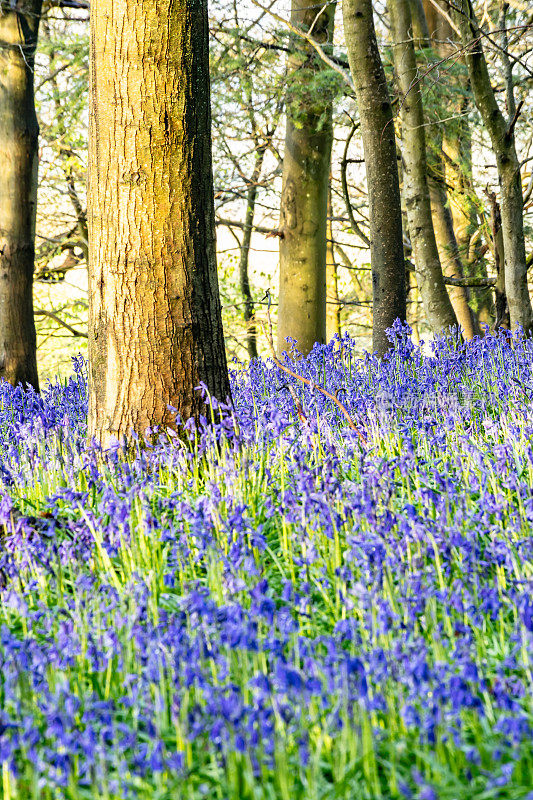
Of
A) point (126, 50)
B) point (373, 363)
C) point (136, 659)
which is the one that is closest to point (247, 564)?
point (136, 659)

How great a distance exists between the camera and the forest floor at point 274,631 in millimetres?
1720

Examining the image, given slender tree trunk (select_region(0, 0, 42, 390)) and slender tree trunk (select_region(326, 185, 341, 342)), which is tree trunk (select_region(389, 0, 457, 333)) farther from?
slender tree trunk (select_region(326, 185, 341, 342))

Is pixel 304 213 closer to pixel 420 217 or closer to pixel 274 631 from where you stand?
pixel 420 217

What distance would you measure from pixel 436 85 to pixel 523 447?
25.4 feet

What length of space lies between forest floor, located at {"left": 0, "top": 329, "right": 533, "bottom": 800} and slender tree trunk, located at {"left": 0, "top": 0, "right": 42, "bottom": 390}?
4468 millimetres

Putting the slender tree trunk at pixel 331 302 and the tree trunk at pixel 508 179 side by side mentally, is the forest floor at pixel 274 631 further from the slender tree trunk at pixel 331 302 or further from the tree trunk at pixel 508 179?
the slender tree trunk at pixel 331 302

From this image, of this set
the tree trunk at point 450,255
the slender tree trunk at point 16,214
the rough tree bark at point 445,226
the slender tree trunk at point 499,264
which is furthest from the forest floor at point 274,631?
the tree trunk at point 450,255

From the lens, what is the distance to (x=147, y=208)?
14.4 feet

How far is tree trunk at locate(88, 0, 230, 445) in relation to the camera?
14.3 ft

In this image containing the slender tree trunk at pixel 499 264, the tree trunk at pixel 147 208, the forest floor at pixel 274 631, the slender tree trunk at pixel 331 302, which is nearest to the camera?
the forest floor at pixel 274 631

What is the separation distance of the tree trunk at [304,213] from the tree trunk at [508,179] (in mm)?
2191

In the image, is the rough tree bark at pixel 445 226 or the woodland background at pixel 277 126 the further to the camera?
the rough tree bark at pixel 445 226

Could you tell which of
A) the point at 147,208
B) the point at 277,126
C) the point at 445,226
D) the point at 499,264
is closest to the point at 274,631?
the point at 147,208

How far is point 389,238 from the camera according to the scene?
295 inches
